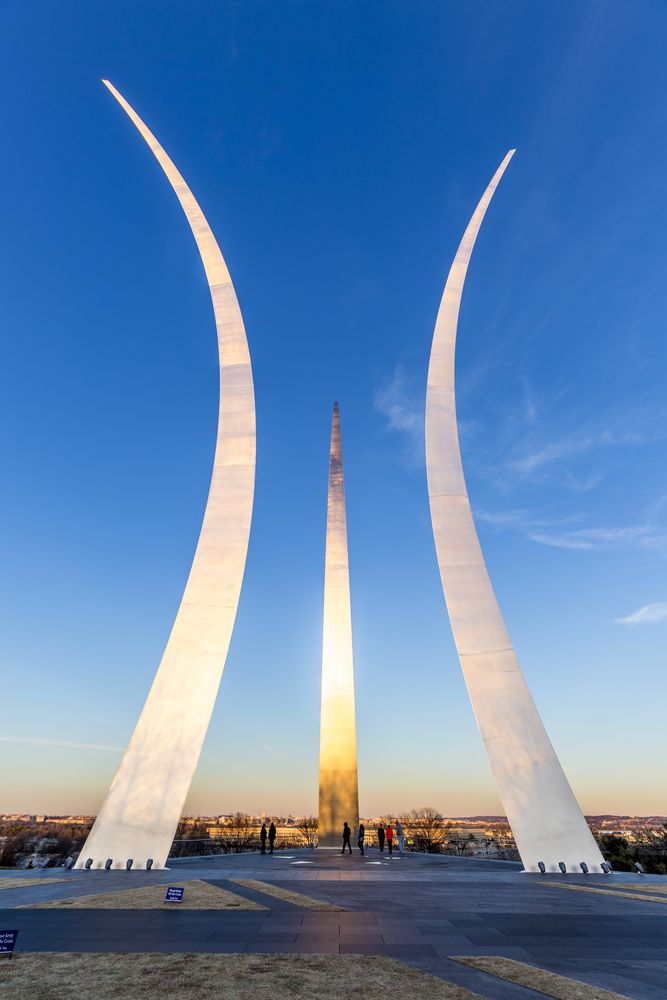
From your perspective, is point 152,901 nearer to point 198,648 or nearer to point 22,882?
point 22,882

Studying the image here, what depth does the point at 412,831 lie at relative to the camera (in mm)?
68438

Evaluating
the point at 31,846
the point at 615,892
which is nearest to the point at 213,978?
the point at 615,892

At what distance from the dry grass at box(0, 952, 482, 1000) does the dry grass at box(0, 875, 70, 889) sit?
18.4ft

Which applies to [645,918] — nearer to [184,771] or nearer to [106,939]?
[106,939]

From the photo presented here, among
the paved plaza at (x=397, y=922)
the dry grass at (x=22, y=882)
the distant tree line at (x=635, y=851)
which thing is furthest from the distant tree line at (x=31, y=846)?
the distant tree line at (x=635, y=851)

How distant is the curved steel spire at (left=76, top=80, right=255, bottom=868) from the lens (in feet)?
41.1

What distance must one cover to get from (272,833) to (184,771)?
7620 millimetres

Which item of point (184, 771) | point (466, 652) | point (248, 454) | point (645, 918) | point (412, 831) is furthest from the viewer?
point (412, 831)

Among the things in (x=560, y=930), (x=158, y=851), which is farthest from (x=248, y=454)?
(x=560, y=930)

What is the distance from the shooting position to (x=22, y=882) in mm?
10227

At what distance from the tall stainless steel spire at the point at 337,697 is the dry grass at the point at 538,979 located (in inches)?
802

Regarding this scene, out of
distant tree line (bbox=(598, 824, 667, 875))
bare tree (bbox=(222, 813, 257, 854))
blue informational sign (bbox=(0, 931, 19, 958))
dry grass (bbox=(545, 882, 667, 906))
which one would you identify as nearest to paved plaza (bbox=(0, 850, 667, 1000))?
dry grass (bbox=(545, 882, 667, 906))

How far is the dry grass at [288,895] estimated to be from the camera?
25.5ft

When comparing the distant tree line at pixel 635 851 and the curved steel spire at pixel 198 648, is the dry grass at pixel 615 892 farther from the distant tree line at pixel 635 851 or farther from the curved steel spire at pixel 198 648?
the distant tree line at pixel 635 851
